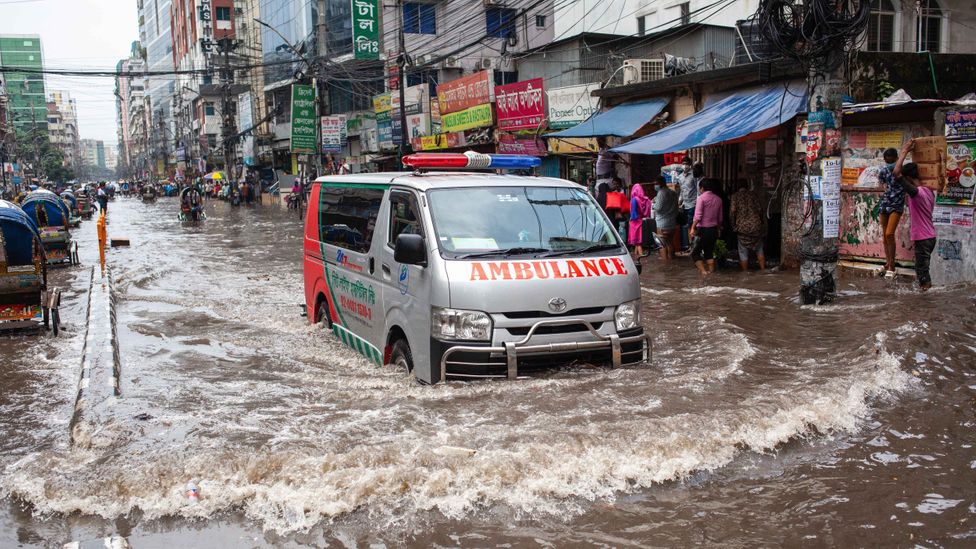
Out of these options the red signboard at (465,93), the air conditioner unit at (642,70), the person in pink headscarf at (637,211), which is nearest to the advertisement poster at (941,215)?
the person in pink headscarf at (637,211)

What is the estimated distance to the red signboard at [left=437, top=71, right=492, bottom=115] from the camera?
1016 inches

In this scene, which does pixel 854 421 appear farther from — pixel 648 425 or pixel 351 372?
pixel 351 372

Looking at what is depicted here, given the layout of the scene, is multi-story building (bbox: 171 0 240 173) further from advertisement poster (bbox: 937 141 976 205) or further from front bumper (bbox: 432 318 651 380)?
front bumper (bbox: 432 318 651 380)

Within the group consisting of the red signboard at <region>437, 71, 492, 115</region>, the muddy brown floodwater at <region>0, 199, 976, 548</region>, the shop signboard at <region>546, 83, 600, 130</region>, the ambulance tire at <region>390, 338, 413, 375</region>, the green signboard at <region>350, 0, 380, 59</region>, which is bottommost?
the muddy brown floodwater at <region>0, 199, 976, 548</region>

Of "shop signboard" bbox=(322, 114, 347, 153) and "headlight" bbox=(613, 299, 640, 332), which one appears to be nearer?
"headlight" bbox=(613, 299, 640, 332)

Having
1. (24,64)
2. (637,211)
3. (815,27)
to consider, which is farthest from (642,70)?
(24,64)

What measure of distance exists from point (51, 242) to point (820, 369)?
17.3 meters

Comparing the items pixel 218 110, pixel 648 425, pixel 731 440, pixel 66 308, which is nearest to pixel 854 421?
pixel 731 440

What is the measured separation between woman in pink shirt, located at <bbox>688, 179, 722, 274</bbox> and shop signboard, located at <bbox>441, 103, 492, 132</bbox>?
13.1 m

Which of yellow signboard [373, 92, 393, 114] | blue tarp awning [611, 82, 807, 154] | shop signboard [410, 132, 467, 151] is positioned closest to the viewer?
blue tarp awning [611, 82, 807, 154]

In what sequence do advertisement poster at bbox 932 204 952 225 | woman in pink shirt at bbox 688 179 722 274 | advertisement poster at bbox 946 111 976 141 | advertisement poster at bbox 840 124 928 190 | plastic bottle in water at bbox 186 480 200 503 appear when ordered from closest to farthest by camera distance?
plastic bottle in water at bbox 186 480 200 503 → advertisement poster at bbox 946 111 976 141 → advertisement poster at bbox 932 204 952 225 → advertisement poster at bbox 840 124 928 190 → woman in pink shirt at bbox 688 179 722 274

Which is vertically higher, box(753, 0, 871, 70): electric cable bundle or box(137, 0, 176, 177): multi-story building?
box(137, 0, 176, 177): multi-story building

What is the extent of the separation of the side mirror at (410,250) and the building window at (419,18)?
120ft

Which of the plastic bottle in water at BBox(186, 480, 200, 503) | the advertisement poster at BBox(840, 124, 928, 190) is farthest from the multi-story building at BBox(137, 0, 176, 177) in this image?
the plastic bottle in water at BBox(186, 480, 200, 503)
